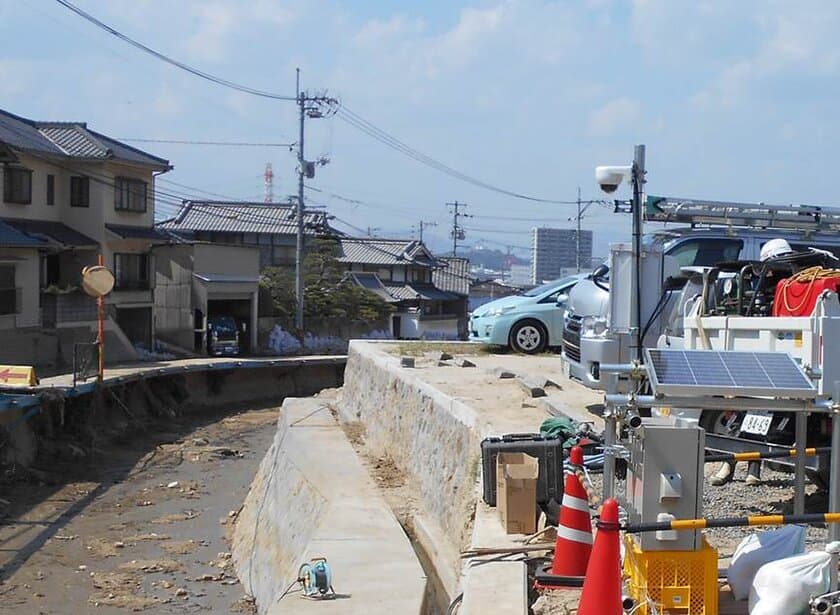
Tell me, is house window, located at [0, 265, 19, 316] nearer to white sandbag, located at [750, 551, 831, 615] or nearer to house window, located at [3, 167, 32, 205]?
house window, located at [3, 167, 32, 205]

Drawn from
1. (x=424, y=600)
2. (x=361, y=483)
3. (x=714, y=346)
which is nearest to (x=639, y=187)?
(x=714, y=346)

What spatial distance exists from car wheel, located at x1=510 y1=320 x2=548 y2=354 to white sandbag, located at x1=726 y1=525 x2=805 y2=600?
41.5 feet

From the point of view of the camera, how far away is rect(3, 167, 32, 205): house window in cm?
3036

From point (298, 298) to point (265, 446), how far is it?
14313mm

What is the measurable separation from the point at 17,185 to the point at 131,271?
6.02m

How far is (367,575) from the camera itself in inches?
352

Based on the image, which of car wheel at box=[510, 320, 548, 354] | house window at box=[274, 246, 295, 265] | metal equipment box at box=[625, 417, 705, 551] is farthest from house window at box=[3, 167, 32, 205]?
metal equipment box at box=[625, 417, 705, 551]

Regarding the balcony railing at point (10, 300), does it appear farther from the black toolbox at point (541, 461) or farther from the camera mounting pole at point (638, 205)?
the camera mounting pole at point (638, 205)

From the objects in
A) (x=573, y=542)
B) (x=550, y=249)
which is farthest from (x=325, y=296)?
(x=550, y=249)

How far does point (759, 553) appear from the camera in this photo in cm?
536

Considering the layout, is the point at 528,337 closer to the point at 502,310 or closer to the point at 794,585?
the point at 502,310

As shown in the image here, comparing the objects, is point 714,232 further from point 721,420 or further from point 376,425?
point 376,425

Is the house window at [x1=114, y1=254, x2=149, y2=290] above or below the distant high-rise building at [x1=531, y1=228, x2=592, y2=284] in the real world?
below

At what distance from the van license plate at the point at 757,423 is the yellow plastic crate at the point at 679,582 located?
7.88 feet
